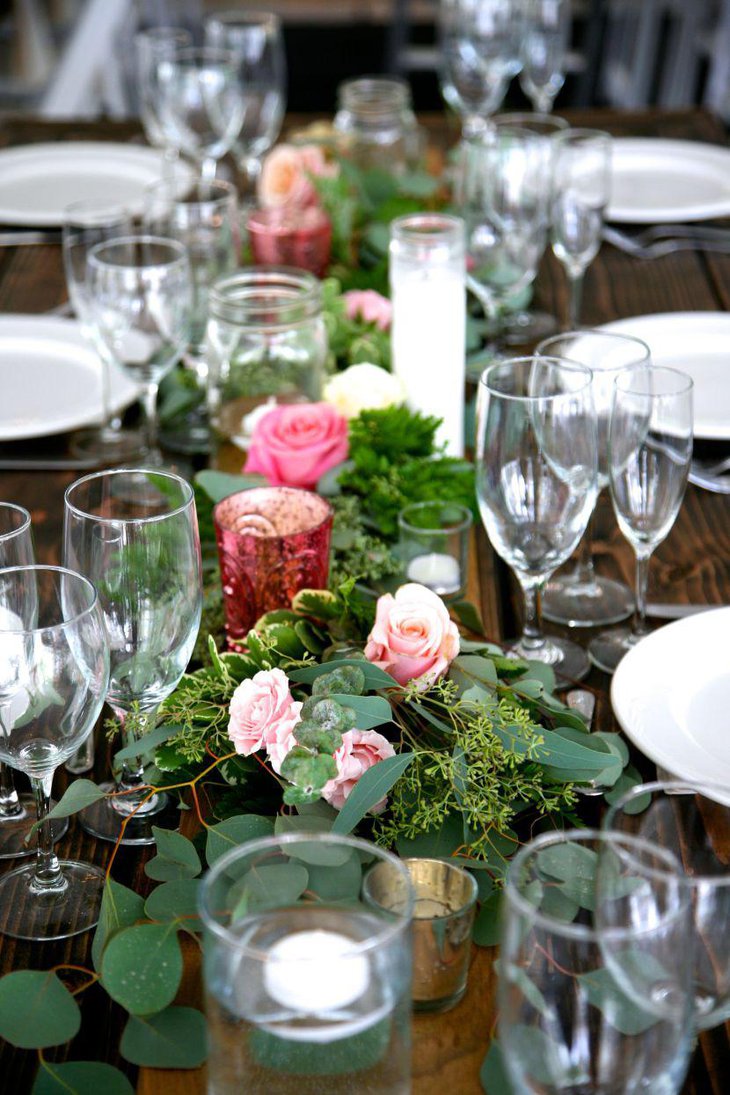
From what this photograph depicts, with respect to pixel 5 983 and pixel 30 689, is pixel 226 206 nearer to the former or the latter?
pixel 30 689

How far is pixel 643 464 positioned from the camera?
100 centimetres

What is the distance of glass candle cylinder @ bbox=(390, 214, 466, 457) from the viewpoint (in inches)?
47.8

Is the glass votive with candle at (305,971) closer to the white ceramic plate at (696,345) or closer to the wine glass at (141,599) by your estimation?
the wine glass at (141,599)

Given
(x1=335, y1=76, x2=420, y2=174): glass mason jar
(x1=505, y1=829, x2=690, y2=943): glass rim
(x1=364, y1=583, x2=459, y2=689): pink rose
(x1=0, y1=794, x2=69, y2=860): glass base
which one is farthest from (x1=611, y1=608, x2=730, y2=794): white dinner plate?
(x1=335, y1=76, x2=420, y2=174): glass mason jar

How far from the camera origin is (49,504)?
126cm

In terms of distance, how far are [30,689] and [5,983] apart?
151 millimetres

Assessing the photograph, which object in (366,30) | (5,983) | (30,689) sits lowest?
(366,30)

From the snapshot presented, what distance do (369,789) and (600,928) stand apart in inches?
8.0

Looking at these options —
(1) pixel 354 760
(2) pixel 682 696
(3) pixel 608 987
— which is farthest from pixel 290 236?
(3) pixel 608 987

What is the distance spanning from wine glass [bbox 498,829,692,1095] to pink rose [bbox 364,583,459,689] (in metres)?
0.27

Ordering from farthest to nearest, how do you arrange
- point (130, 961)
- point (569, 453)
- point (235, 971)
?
point (569, 453)
point (130, 961)
point (235, 971)

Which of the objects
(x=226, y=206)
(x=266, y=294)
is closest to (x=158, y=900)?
(x=266, y=294)

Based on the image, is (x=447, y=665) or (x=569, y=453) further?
(x=569, y=453)

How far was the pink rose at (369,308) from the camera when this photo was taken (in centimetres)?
146
